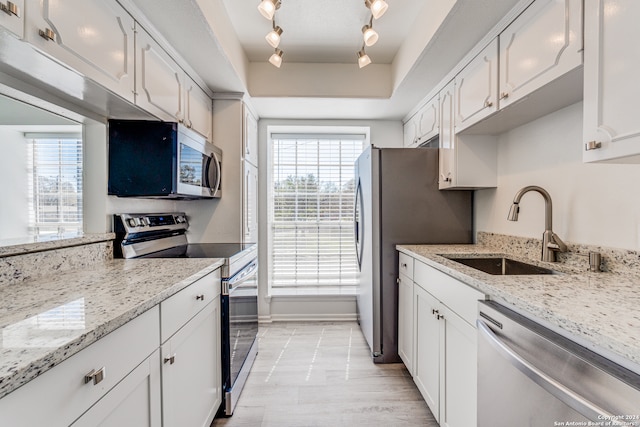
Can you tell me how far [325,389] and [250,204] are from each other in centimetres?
168

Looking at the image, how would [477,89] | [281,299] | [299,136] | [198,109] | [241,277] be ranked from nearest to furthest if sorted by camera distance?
[477,89]
[241,277]
[198,109]
[281,299]
[299,136]

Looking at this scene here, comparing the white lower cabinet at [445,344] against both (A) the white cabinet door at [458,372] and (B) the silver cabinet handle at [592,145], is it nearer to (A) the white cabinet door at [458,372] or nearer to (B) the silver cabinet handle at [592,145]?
(A) the white cabinet door at [458,372]

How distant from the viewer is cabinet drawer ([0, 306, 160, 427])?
54 cm

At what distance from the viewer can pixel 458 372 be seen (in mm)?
1322

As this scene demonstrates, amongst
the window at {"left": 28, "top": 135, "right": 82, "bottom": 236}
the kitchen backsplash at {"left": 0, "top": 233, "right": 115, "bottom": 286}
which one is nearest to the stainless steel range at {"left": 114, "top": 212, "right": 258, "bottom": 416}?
the kitchen backsplash at {"left": 0, "top": 233, "right": 115, "bottom": 286}

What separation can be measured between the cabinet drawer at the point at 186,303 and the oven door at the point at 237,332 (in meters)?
0.15

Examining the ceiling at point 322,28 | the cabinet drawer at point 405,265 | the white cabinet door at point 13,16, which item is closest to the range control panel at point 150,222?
the white cabinet door at point 13,16

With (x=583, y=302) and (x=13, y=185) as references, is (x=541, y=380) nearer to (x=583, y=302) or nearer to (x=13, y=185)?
(x=583, y=302)

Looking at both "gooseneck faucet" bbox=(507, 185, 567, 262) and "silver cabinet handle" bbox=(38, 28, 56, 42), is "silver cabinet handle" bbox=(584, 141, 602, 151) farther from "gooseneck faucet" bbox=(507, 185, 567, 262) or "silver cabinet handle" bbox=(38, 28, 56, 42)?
"silver cabinet handle" bbox=(38, 28, 56, 42)

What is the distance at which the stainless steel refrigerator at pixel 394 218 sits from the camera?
2.26 m

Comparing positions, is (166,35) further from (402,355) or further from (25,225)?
(402,355)

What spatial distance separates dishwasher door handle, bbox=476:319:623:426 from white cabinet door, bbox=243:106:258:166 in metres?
2.27

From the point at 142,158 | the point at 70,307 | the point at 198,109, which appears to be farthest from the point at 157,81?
the point at 70,307

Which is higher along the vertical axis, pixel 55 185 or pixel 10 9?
pixel 10 9
